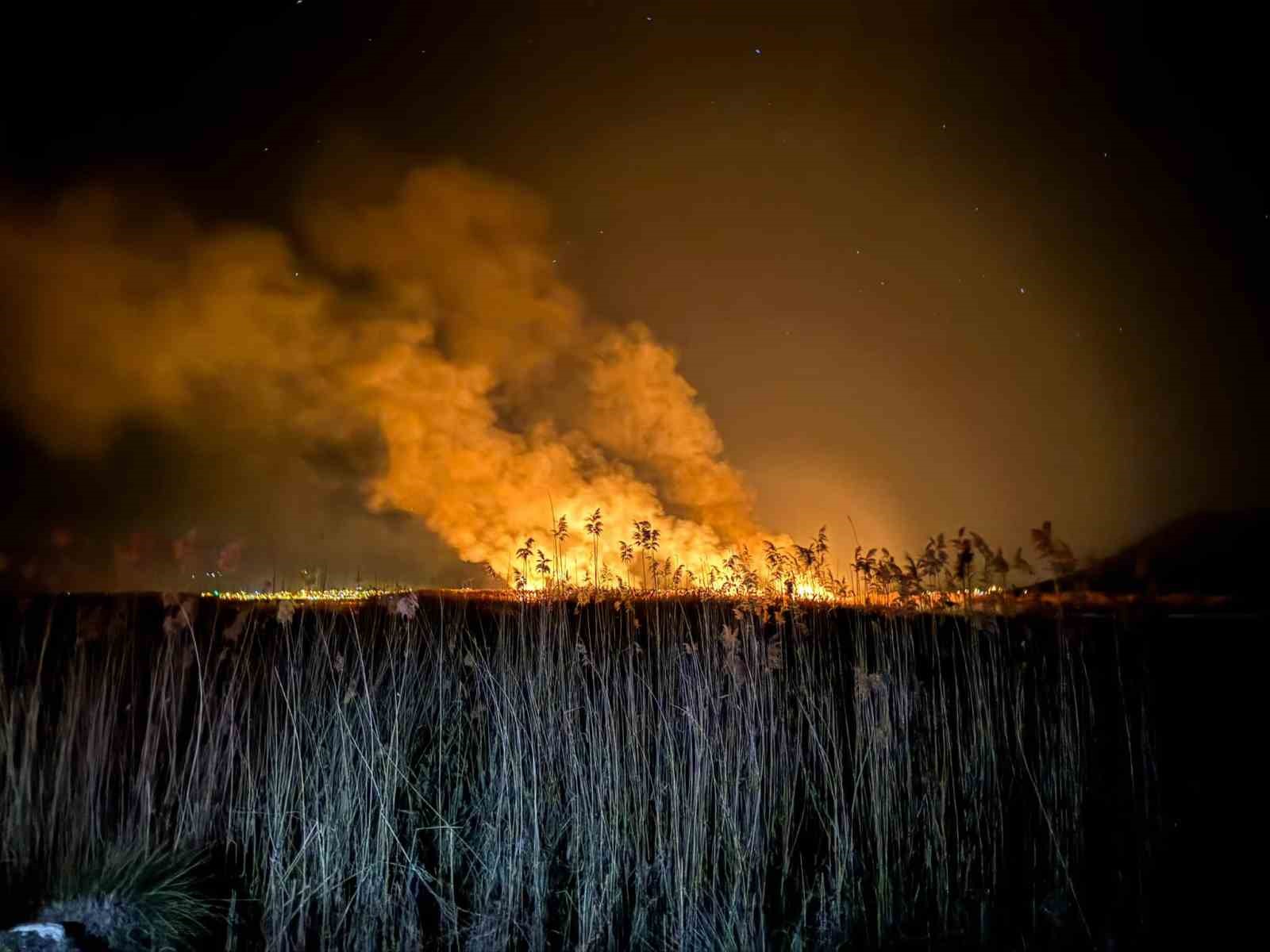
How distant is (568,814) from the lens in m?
4.93

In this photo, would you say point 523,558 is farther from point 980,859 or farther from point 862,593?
point 980,859

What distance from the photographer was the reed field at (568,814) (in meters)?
4.54

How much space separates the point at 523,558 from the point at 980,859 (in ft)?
11.5

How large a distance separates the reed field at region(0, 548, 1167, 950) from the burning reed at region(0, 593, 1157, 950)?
0.06 feet

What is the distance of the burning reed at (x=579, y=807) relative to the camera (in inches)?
180

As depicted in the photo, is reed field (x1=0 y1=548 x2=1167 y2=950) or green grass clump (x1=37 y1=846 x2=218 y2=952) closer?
green grass clump (x1=37 y1=846 x2=218 y2=952)

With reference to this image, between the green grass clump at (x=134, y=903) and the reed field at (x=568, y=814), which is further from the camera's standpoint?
the reed field at (x=568, y=814)

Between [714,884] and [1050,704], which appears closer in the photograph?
[714,884]

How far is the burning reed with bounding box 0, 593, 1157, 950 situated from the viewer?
180 inches

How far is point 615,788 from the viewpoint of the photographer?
15.8 feet

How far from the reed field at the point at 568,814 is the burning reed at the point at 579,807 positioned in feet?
0.06

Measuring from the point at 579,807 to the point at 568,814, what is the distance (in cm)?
17

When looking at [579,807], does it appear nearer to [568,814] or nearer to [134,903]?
[568,814]

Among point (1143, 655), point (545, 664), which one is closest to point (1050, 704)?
point (1143, 655)
